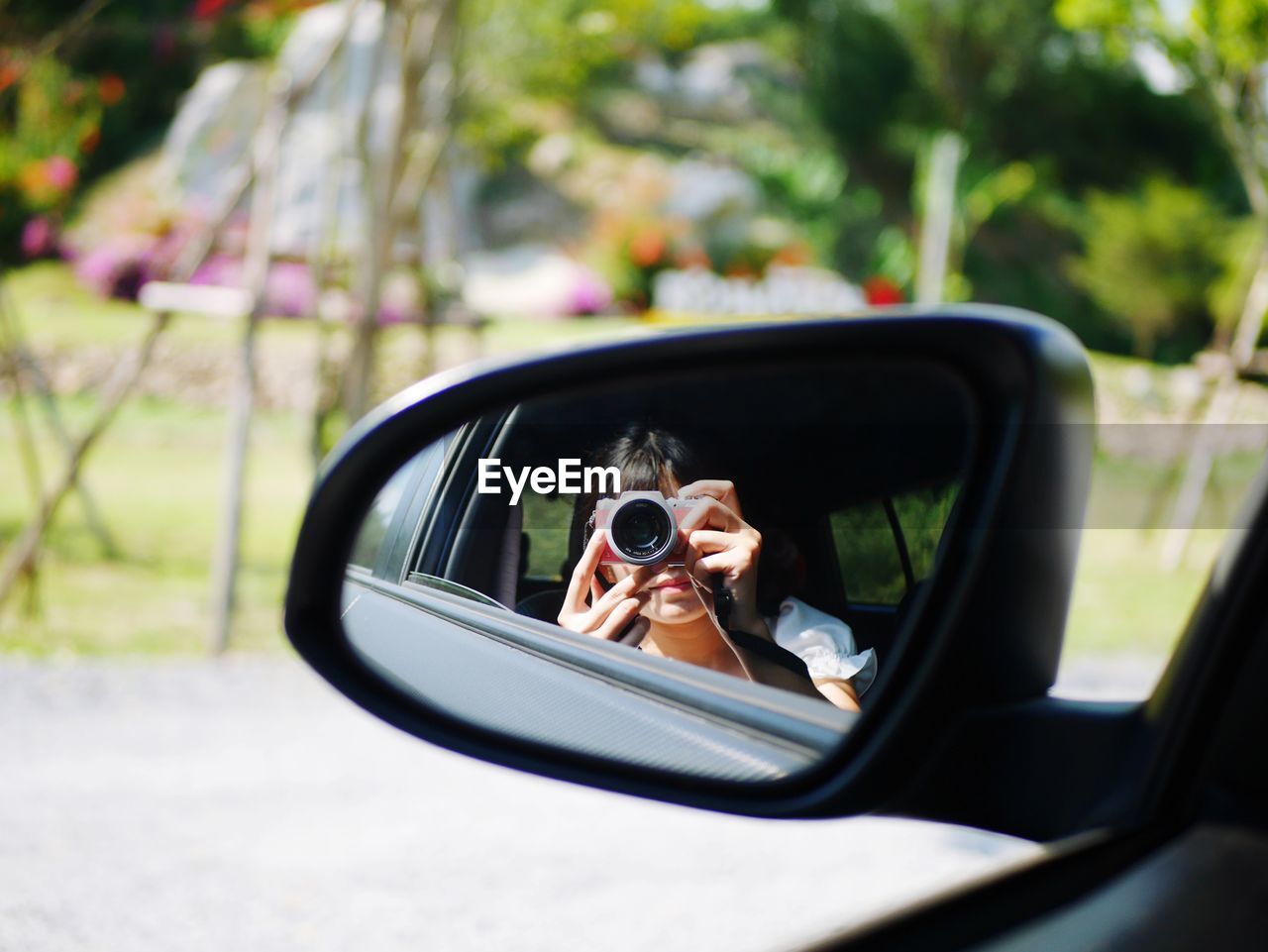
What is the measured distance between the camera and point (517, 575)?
1.13 metres

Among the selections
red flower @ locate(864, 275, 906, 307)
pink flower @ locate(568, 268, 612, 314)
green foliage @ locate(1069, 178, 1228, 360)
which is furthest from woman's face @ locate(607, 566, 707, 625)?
green foliage @ locate(1069, 178, 1228, 360)

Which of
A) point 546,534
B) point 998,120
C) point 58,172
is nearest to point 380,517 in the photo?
point 546,534

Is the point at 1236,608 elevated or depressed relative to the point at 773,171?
depressed

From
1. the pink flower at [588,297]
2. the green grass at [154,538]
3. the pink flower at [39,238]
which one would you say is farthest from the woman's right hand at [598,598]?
the pink flower at [39,238]

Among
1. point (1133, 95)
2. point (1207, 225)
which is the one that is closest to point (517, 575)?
point (1207, 225)

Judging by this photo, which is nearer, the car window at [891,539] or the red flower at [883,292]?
the car window at [891,539]

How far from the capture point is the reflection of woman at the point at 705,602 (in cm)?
96

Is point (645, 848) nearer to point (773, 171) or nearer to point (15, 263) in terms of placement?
point (15, 263)

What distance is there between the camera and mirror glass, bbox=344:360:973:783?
978 millimetres

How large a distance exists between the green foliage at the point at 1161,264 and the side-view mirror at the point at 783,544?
24.2 meters

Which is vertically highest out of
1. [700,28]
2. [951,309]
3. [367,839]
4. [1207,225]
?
[700,28]

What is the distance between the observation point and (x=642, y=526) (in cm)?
98

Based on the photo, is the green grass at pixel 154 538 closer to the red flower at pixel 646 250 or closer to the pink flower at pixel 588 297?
the pink flower at pixel 588 297

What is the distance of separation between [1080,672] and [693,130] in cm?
2948
